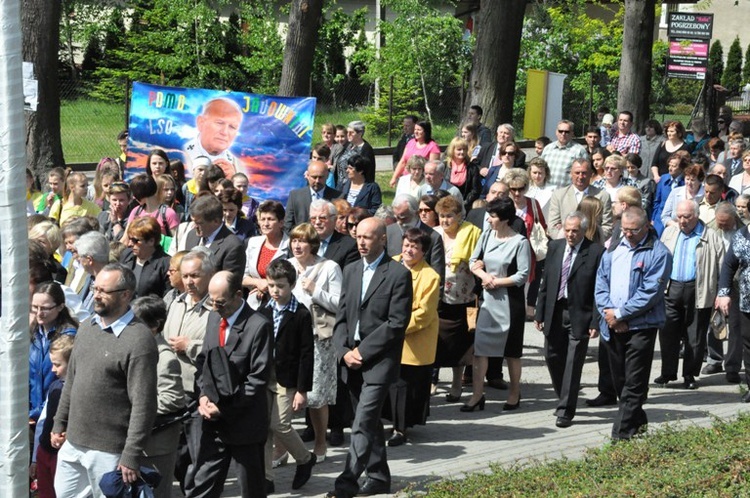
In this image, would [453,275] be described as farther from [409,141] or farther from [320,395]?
[409,141]

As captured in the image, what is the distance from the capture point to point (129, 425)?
7.24 metres

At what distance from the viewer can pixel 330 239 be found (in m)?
11.1

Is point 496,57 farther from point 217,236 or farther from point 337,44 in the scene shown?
point 337,44

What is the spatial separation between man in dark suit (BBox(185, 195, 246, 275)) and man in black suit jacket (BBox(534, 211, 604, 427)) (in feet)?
9.55

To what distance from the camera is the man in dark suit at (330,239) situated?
36.1 ft

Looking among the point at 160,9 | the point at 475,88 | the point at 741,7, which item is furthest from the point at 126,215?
the point at 741,7

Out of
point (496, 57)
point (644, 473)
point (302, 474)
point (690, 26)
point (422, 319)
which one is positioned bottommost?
point (302, 474)

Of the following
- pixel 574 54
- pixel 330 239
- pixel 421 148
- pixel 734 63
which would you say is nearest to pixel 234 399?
pixel 330 239

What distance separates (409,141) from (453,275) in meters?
6.22

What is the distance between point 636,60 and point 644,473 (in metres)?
18.5

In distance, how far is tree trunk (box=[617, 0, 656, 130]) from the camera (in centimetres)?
2528

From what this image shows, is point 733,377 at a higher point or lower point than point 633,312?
lower

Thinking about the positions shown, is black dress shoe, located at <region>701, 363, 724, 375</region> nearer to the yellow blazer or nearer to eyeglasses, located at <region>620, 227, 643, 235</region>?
eyeglasses, located at <region>620, 227, 643, 235</region>

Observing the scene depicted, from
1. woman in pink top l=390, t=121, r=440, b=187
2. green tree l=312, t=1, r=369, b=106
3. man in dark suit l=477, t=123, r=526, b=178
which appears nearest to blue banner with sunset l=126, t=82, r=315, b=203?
woman in pink top l=390, t=121, r=440, b=187
